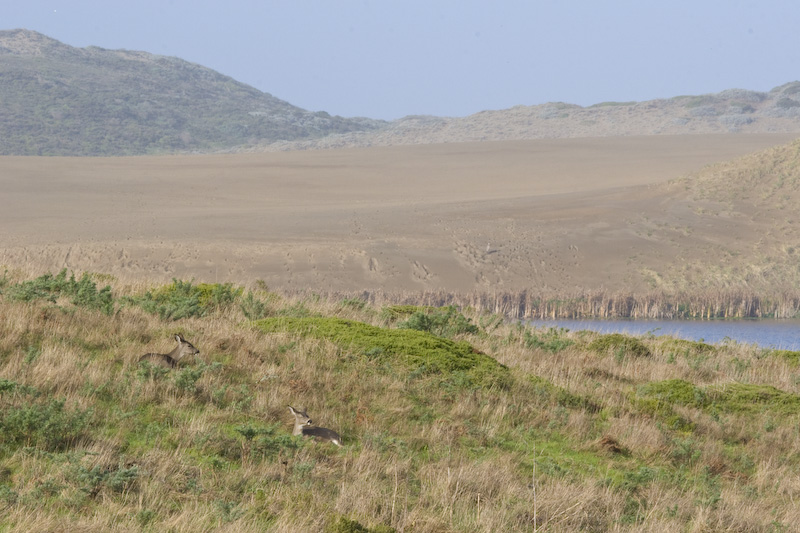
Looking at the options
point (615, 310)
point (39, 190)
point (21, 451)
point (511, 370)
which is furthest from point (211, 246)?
point (21, 451)

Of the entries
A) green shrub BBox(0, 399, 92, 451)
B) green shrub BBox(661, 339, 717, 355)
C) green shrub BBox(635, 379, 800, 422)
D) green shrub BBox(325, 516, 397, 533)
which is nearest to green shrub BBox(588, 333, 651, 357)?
green shrub BBox(661, 339, 717, 355)

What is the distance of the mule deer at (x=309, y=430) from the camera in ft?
24.9

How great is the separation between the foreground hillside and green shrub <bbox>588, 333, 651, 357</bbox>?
7.64 feet

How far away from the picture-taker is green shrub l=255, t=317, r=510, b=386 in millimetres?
10711

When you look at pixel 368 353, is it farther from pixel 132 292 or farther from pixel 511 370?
pixel 132 292

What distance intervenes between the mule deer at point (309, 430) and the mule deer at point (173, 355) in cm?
166

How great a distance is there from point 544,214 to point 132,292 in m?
66.8

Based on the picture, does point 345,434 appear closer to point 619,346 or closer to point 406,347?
point 406,347

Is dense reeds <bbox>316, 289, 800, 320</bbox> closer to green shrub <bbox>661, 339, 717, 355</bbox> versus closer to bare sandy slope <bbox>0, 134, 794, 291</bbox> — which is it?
bare sandy slope <bbox>0, 134, 794, 291</bbox>

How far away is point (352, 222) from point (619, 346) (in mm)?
61619

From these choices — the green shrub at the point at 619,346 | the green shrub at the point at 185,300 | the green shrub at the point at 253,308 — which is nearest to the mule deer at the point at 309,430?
the green shrub at the point at 185,300

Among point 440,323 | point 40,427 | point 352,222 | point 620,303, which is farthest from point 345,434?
point 352,222

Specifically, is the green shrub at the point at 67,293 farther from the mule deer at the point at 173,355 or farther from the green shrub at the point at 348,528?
the green shrub at the point at 348,528

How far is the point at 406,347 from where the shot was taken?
11.3 m
